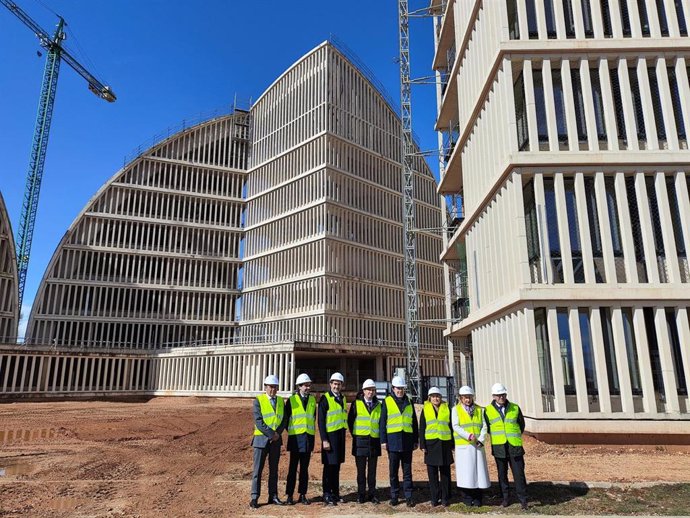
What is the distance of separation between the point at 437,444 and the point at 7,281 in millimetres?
45821

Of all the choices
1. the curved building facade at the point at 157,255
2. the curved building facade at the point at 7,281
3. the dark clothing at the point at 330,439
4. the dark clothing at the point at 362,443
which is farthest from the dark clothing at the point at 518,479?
the curved building facade at the point at 7,281

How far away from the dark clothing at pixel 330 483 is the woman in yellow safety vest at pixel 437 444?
56.4 inches

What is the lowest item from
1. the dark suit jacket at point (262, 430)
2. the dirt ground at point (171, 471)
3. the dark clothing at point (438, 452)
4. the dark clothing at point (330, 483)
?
the dirt ground at point (171, 471)

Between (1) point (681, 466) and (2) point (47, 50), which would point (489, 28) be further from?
(2) point (47, 50)

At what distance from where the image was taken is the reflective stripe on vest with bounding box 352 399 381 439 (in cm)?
788

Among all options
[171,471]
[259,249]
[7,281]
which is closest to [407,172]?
[259,249]

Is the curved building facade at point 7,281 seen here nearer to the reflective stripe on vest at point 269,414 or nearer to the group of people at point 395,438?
the reflective stripe on vest at point 269,414

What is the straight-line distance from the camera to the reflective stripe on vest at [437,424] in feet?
24.6

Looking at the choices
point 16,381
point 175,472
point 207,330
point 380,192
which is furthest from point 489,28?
point 207,330

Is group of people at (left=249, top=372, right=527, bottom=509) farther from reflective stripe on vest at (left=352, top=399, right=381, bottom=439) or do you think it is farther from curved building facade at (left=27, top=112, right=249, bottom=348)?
curved building facade at (left=27, top=112, right=249, bottom=348)

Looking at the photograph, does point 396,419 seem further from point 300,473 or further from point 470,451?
point 300,473

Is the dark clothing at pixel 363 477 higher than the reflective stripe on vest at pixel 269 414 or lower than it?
lower

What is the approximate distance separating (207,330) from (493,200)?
38618 millimetres

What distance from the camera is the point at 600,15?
14930 millimetres
